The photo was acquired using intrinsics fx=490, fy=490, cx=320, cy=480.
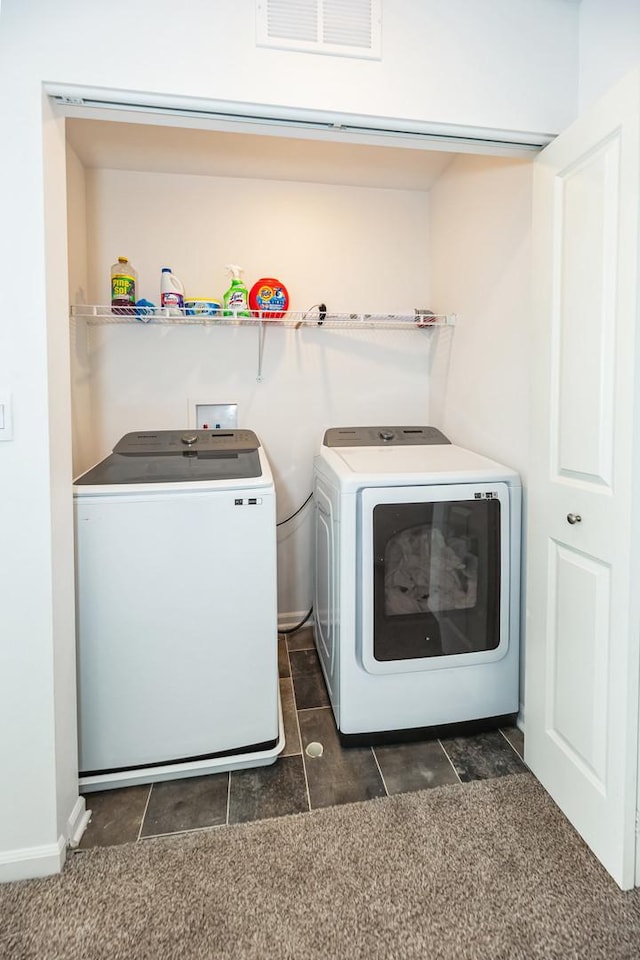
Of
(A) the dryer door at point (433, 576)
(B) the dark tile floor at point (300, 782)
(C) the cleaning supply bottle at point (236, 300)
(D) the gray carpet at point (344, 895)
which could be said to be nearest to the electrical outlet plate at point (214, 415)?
(C) the cleaning supply bottle at point (236, 300)

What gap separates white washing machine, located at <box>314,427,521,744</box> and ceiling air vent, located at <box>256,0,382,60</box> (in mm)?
1221

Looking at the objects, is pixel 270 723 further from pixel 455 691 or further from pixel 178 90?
pixel 178 90

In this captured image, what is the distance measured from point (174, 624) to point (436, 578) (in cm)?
94

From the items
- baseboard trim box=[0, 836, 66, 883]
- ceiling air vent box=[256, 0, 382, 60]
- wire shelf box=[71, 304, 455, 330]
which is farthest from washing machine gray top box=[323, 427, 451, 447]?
baseboard trim box=[0, 836, 66, 883]

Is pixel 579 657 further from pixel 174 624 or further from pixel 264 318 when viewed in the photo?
pixel 264 318

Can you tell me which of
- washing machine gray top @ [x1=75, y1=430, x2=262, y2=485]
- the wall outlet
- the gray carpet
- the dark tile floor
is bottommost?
the gray carpet

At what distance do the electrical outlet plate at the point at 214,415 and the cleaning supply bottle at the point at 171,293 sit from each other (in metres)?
0.48

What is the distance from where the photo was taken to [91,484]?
5.20 ft

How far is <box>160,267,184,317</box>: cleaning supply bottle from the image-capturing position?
7.20 feet

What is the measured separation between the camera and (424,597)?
1808 mm

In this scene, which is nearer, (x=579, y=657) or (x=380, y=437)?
(x=579, y=657)

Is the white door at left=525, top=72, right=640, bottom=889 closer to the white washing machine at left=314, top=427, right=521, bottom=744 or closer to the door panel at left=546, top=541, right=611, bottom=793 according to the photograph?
the door panel at left=546, top=541, right=611, bottom=793

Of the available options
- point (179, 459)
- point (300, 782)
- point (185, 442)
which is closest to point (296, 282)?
point (185, 442)

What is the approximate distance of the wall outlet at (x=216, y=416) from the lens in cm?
253
